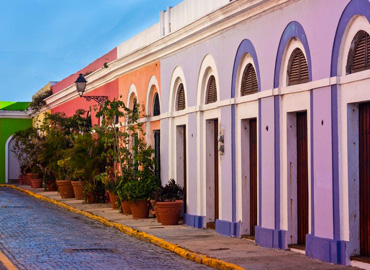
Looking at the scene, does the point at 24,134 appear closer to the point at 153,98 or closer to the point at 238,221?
the point at 153,98

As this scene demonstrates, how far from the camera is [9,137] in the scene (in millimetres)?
44281

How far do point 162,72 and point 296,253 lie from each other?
899cm

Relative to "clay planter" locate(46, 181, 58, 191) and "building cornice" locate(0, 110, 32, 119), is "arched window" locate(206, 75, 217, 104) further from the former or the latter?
"building cornice" locate(0, 110, 32, 119)

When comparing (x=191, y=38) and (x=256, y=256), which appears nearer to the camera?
(x=256, y=256)

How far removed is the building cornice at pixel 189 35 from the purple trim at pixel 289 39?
1.46 feet

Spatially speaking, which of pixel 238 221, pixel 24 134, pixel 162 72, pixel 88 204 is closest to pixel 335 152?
pixel 238 221

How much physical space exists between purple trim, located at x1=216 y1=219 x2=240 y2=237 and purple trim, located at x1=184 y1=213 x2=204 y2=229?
3.98 ft

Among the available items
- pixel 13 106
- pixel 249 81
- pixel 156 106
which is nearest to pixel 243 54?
pixel 249 81

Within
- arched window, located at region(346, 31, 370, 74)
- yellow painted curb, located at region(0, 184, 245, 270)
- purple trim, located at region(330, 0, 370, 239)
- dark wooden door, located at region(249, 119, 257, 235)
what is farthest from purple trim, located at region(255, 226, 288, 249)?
arched window, located at region(346, 31, 370, 74)

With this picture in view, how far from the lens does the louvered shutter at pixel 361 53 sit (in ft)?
34.4

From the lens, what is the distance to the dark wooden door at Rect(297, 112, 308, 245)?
1251cm

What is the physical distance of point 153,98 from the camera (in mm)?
21453

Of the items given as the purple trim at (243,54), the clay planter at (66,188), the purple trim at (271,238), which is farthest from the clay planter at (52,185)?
the purple trim at (271,238)

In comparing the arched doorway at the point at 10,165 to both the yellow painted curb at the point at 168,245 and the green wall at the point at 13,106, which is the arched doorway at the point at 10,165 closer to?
the green wall at the point at 13,106
